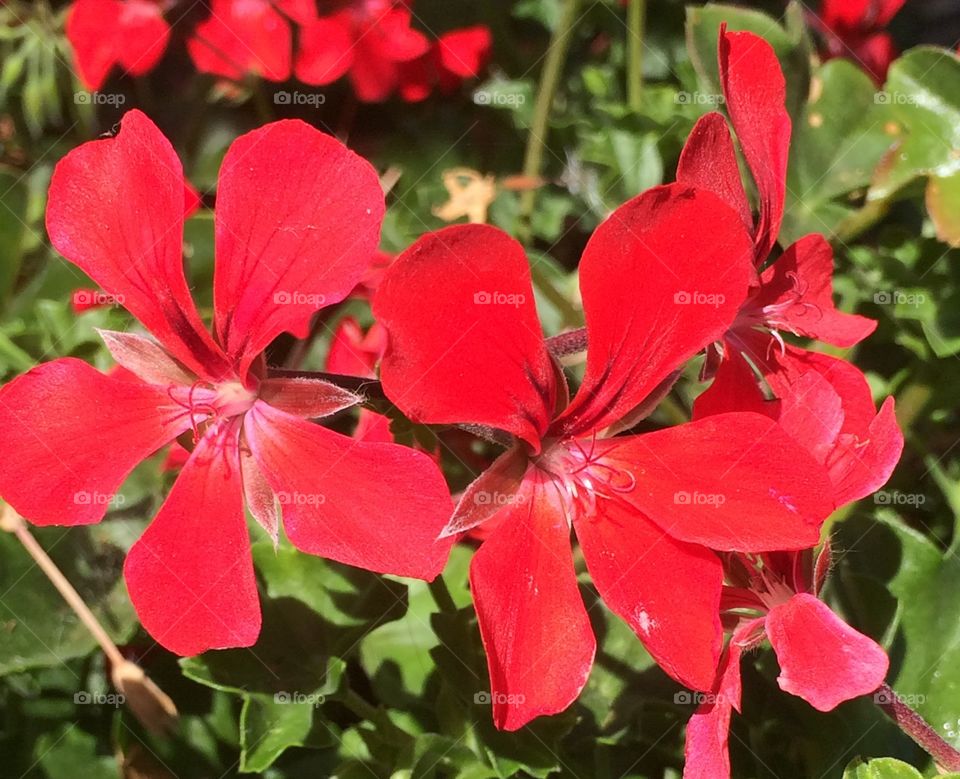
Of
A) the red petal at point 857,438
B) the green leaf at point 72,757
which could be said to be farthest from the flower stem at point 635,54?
the green leaf at point 72,757

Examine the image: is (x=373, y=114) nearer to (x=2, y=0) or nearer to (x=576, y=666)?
(x=2, y=0)

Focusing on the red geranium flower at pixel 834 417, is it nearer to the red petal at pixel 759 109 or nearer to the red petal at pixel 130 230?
the red petal at pixel 759 109

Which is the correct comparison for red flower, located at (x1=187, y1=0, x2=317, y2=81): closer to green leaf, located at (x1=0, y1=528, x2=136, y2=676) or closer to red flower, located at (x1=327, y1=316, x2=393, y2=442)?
red flower, located at (x1=327, y1=316, x2=393, y2=442)

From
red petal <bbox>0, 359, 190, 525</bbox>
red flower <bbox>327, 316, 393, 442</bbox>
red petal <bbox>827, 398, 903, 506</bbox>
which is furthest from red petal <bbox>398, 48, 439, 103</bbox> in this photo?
red petal <bbox>827, 398, 903, 506</bbox>

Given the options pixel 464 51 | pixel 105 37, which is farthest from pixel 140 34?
pixel 464 51

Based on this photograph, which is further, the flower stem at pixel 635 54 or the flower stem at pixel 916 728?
the flower stem at pixel 635 54

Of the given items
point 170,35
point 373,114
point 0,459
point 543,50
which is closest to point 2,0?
point 170,35
